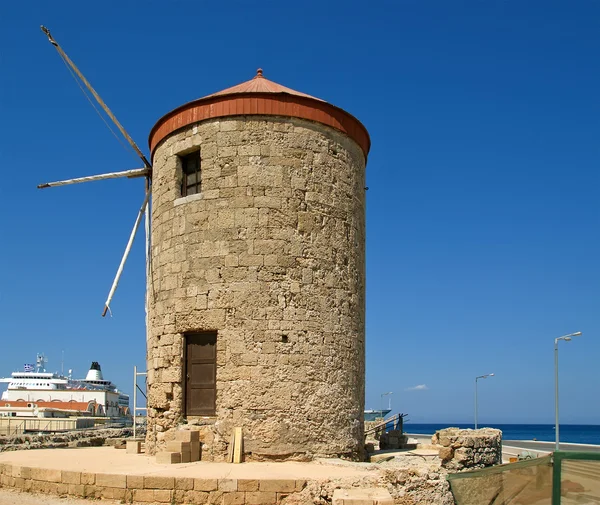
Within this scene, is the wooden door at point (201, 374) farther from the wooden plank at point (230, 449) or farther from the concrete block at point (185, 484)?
the concrete block at point (185, 484)

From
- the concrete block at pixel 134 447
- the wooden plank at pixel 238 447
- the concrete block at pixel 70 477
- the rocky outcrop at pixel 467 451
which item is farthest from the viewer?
the concrete block at pixel 134 447

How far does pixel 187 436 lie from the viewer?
37.4ft

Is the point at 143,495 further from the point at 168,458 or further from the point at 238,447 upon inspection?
the point at 238,447

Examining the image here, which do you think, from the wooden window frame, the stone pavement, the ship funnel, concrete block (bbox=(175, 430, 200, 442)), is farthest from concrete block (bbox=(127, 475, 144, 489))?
the ship funnel

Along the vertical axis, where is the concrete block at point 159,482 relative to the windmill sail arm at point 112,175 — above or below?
below

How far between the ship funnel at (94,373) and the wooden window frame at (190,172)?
262 feet

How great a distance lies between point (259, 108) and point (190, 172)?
1940mm

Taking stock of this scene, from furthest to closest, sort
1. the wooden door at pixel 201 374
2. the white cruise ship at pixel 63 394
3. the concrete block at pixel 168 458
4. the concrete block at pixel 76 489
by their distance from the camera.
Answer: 1. the white cruise ship at pixel 63 394
2. the wooden door at pixel 201 374
3. the concrete block at pixel 168 458
4. the concrete block at pixel 76 489

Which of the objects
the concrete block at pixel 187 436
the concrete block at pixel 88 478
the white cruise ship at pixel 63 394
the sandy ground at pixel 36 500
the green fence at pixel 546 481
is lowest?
the white cruise ship at pixel 63 394

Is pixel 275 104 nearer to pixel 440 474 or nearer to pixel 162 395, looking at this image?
pixel 162 395

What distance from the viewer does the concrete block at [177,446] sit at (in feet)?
36.7

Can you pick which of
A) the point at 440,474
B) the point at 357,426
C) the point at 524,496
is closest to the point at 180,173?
the point at 357,426

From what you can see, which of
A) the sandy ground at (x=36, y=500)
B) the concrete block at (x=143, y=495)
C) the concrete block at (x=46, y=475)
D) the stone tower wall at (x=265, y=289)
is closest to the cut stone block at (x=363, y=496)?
the concrete block at (x=143, y=495)

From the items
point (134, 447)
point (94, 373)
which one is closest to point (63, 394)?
point (94, 373)
